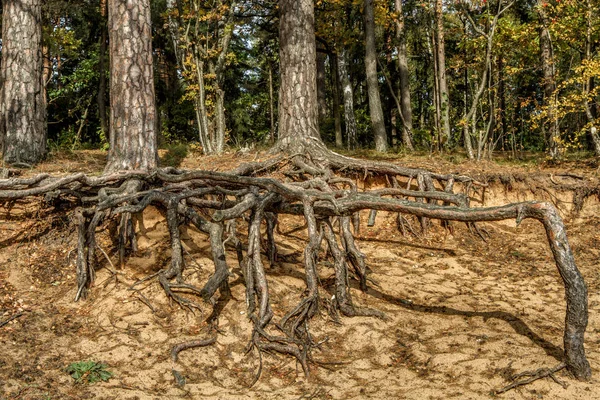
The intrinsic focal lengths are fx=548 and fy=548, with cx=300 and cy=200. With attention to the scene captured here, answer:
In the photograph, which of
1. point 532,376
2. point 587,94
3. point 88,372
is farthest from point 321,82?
point 88,372

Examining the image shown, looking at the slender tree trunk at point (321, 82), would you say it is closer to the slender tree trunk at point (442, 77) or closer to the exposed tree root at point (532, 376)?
the slender tree trunk at point (442, 77)

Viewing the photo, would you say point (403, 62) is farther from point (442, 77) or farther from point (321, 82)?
Result: point (442, 77)

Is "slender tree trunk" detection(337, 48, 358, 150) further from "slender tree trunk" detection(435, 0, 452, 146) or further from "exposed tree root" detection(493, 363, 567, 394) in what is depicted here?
"exposed tree root" detection(493, 363, 567, 394)

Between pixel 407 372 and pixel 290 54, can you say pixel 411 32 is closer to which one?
pixel 290 54

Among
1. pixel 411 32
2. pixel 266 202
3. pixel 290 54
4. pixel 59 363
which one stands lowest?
pixel 59 363

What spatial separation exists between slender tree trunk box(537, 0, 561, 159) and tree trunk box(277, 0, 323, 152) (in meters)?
5.45

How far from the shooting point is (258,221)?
5660mm

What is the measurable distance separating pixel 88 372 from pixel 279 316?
6.24 feet

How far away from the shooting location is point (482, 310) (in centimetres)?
625

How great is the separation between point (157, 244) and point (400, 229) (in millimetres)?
3941

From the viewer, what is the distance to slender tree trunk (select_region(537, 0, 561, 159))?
458 inches

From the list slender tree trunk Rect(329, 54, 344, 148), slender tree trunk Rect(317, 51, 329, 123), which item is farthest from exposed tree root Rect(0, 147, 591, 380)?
slender tree trunk Rect(317, 51, 329, 123)

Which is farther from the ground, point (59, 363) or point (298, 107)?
point (298, 107)

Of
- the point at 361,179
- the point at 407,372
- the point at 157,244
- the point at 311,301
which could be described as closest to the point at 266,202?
the point at 311,301
